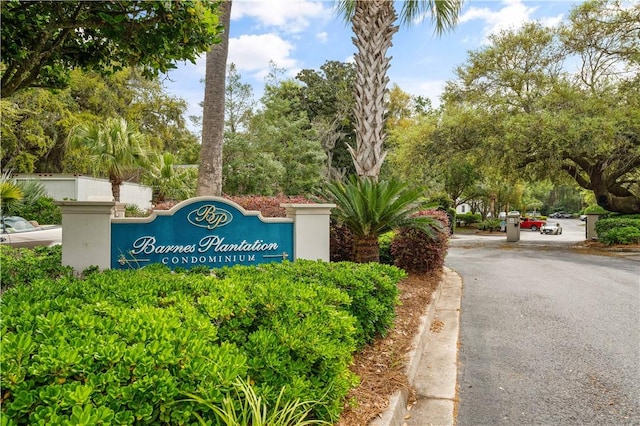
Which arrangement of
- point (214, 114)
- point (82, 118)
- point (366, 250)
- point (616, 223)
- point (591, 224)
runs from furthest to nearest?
point (82, 118), point (591, 224), point (616, 223), point (214, 114), point (366, 250)

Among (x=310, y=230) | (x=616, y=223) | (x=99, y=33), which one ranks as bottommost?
(x=310, y=230)

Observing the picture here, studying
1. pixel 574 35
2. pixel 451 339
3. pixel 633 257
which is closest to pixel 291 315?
pixel 451 339

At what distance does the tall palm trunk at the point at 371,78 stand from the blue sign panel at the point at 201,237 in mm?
2664

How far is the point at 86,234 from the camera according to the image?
501 centimetres

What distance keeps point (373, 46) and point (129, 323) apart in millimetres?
7317

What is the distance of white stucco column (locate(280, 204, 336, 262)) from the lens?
19.7ft

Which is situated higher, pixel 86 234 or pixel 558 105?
pixel 558 105

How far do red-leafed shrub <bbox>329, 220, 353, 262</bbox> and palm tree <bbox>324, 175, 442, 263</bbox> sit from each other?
1.48ft

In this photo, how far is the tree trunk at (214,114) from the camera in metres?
8.41

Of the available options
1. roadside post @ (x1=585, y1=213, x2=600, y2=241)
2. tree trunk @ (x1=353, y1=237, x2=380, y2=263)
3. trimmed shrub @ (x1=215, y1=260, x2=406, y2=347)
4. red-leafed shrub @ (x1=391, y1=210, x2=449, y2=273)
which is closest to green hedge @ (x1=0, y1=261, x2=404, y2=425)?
trimmed shrub @ (x1=215, y1=260, x2=406, y2=347)

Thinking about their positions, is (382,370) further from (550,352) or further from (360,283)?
(550,352)

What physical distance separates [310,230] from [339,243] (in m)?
1.53

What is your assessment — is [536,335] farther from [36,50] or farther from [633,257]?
[633,257]

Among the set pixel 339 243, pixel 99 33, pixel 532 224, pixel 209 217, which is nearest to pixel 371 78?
pixel 339 243
